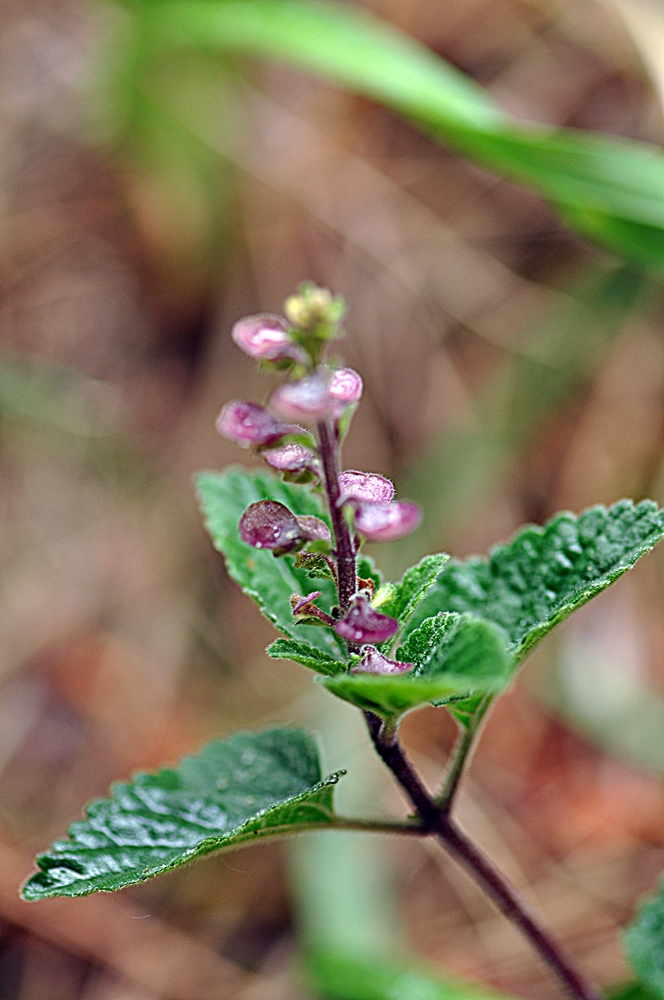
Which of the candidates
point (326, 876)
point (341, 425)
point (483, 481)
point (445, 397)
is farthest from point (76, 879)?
point (445, 397)

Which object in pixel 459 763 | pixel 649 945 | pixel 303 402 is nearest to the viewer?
pixel 303 402

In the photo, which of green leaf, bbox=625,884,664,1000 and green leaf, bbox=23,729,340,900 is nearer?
green leaf, bbox=23,729,340,900

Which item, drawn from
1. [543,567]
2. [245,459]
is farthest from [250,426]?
[245,459]

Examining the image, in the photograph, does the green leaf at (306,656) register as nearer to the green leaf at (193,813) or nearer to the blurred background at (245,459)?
the green leaf at (193,813)

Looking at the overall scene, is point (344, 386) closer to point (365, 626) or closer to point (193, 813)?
point (365, 626)

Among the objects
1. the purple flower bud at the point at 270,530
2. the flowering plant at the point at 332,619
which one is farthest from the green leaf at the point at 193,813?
the purple flower bud at the point at 270,530

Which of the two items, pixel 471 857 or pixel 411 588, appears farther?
pixel 471 857

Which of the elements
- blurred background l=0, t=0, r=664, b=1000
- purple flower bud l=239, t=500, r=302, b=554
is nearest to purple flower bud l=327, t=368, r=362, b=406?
purple flower bud l=239, t=500, r=302, b=554

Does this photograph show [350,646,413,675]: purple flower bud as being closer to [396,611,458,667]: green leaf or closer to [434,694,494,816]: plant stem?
[396,611,458,667]: green leaf
